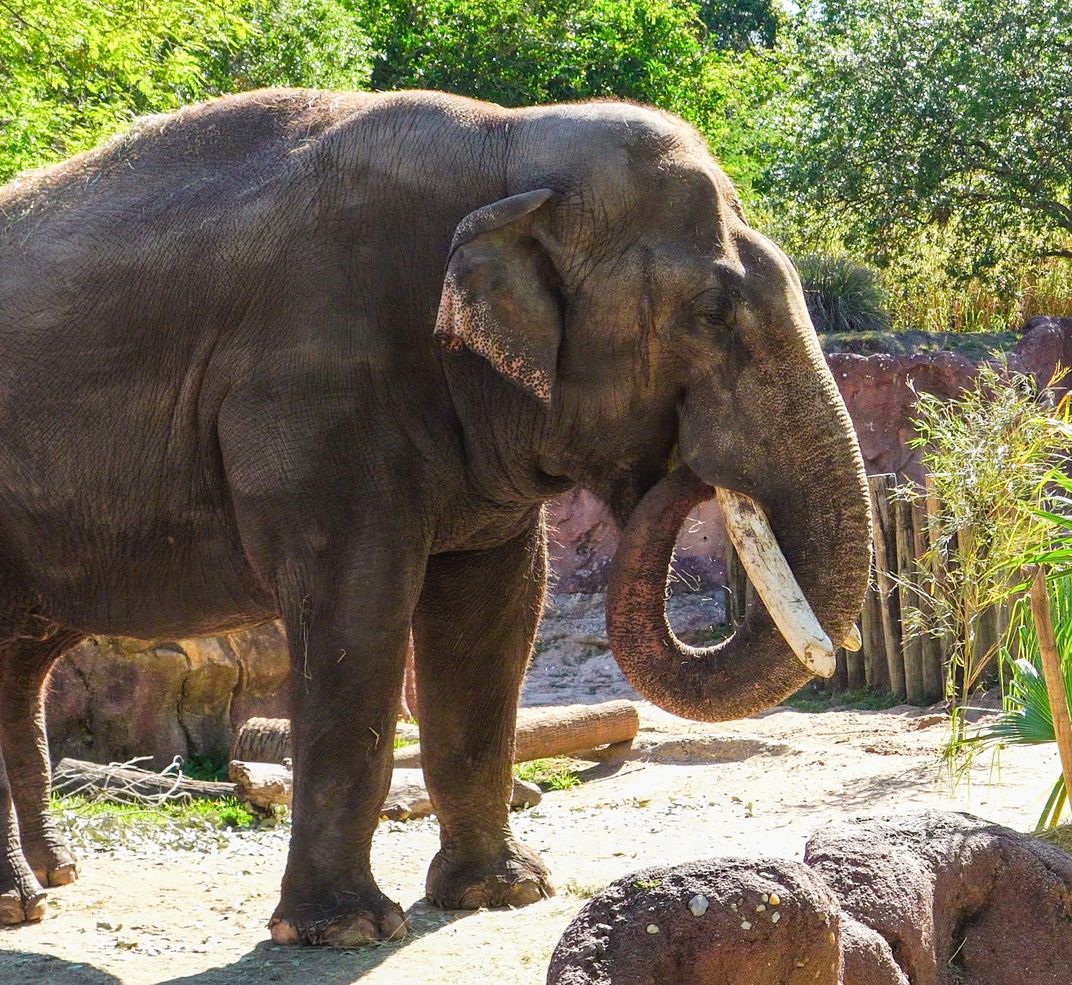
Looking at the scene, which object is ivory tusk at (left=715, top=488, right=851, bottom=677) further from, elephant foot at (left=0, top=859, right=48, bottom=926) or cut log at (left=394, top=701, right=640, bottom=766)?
cut log at (left=394, top=701, right=640, bottom=766)

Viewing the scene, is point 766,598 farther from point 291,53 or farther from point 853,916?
point 291,53

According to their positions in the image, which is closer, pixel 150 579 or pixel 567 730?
pixel 150 579

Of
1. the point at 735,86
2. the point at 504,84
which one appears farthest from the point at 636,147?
the point at 735,86

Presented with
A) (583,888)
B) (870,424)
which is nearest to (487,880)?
(583,888)

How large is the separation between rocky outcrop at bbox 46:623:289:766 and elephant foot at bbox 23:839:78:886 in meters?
2.38

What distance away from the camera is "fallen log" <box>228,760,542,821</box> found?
24.1 ft

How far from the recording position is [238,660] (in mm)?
8789

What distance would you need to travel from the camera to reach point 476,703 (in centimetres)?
571

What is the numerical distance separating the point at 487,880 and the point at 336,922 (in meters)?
0.86

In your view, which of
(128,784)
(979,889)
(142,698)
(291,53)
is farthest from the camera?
(291,53)

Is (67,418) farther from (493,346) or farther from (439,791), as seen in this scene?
(439,791)

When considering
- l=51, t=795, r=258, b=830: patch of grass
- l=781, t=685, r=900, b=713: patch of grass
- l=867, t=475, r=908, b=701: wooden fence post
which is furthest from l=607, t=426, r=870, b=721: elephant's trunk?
l=867, t=475, r=908, b=701: wooden fence post

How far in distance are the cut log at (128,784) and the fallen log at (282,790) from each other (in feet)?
0.90

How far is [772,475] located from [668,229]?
82cm
